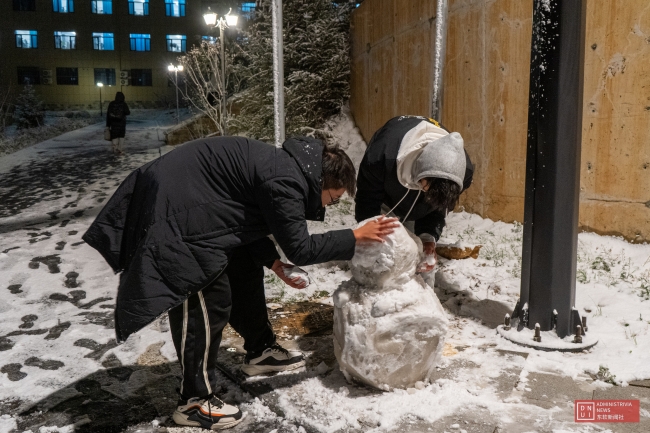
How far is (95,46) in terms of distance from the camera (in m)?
42.0

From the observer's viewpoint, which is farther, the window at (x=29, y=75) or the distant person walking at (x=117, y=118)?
the window at (x=29, y=75)

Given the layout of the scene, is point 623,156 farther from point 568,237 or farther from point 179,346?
point 179,346

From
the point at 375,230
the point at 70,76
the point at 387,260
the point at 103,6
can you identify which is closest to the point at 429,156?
the point at 375,230

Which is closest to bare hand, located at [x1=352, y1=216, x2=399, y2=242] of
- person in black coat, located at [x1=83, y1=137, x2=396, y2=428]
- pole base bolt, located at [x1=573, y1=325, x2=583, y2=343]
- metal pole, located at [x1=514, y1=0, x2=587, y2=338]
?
person in black coat, located at [x1=83, y1=137, x2=396, y2=428]

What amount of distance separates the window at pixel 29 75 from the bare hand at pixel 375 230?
145 ft

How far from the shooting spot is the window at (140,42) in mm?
42406

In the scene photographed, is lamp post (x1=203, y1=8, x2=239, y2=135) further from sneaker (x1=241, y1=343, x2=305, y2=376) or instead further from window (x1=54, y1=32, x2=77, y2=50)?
window (x1=54, y1=32, x2=77, y2=50)

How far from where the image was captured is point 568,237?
3951 mm

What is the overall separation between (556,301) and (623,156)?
228 centimetres

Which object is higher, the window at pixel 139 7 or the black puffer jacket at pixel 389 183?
the window at pixel 139 7

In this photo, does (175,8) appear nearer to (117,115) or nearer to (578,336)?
(117,115)

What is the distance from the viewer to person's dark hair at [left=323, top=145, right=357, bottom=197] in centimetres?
308

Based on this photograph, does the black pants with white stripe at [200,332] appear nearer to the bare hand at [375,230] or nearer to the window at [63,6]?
the bare hand at [375,230]

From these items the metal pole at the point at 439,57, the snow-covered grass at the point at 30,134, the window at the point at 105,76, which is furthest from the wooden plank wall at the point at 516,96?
the window at the point at 105,76
